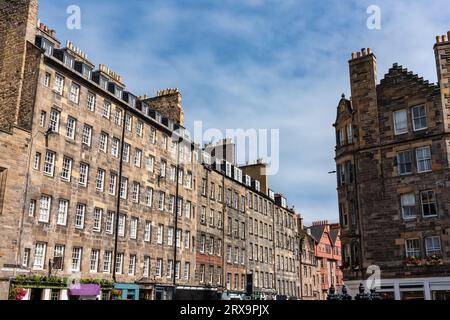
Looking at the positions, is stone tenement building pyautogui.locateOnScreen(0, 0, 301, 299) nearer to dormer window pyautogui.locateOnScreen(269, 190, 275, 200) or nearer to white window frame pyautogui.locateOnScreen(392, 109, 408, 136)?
dormer window pyautogui.locateOnScreen(269, 190, 275, 200)

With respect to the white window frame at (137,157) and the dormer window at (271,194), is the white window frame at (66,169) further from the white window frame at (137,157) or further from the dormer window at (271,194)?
the dormer window at (271,194)

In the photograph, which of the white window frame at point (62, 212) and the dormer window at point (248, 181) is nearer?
the white window frame at point (62, 212)

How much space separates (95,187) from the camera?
1230 inches

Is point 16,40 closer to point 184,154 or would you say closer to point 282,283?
point 184,154

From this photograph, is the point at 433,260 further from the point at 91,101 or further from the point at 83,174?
A: the point at 91,101

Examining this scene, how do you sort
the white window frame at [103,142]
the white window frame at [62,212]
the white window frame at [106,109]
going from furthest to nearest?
the white window frame at [106,109] → the white window frame at [103,142] → the white window frame at [62,212]

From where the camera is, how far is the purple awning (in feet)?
92.1

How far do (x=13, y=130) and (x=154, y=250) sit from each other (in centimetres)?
1555

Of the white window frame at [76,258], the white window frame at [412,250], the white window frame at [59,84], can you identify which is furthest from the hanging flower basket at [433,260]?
the white window frame at [59,84]

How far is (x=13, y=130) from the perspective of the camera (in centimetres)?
2564

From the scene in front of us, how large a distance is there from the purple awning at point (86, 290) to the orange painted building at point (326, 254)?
169 ft

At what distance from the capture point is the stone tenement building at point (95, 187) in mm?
26000

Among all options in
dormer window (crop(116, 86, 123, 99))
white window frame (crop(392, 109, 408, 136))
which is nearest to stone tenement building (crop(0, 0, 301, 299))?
dormer window (crop(116, 86, 123, 99))

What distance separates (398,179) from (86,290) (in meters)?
21.8
